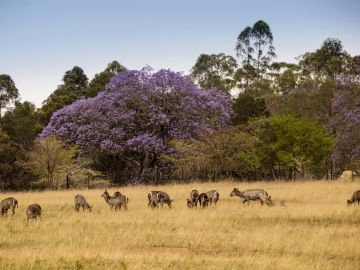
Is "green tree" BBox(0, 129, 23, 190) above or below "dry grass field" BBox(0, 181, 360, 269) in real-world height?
above

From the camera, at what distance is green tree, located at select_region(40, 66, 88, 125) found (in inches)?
2473

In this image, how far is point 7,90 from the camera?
91562mm

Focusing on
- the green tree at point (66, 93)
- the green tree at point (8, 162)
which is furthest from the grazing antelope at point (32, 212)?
the green tree at point (66, 93)

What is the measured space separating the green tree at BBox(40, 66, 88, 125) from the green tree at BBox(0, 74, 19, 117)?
49.9 feet

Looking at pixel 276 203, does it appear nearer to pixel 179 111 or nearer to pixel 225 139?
pixel 225 139

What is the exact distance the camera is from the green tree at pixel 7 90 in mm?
90938

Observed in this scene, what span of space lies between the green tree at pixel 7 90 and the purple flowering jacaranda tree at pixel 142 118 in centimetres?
4525

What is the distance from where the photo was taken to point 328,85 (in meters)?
55.8

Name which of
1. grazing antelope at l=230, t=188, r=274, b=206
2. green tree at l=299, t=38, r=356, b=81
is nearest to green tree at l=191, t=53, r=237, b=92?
green tree at l=299, t=38, r=356, b=81

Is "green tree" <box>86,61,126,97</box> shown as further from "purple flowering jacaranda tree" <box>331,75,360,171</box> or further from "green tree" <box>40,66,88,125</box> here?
"purple flowering jacaranda tree" <box>331,75,360,171</box>

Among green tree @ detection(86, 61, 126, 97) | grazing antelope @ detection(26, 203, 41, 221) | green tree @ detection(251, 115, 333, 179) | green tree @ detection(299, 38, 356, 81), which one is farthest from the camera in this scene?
green tree @ detection(299, 38, 356, 81)

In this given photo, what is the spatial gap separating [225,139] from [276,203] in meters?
17.2

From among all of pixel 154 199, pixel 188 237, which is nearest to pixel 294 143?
pixel 154 199

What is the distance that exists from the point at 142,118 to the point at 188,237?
30.6 metres
